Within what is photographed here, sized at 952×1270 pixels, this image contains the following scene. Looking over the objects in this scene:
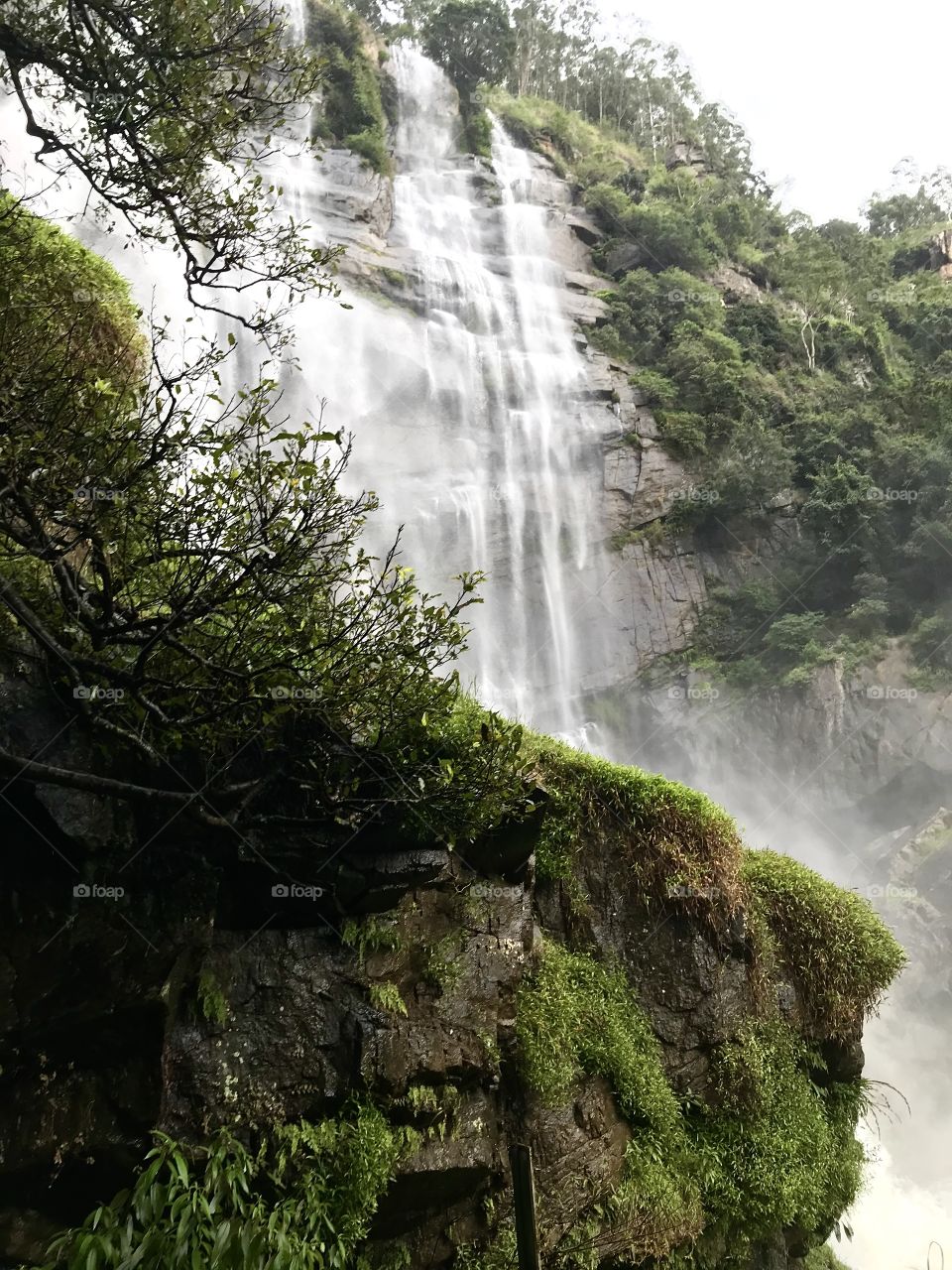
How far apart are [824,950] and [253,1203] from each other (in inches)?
191

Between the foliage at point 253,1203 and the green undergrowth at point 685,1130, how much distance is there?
4.36 feet

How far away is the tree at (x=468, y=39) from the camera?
31.5 meters

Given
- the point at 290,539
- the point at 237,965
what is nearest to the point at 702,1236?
the point at 237,965

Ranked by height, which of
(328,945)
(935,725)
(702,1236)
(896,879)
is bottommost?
(896,879)

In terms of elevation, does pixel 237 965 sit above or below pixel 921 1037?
above

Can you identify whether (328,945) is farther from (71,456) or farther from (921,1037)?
(921,1037)

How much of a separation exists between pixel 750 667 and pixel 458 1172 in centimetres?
1753

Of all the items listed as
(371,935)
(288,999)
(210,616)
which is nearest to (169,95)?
(210,616)

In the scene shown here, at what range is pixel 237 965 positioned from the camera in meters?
4.50

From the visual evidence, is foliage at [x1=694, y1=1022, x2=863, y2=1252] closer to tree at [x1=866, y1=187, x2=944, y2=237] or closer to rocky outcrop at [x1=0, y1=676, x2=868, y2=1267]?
rocky outcrop at [x1=0, y1=676, x2=868, y2=1267]

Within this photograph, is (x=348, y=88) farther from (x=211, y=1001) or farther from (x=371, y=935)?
(x=211, y=1001)

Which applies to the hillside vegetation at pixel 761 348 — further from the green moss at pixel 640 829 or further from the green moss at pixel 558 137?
the green moss at pixel 640 829

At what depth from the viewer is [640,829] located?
6.30m

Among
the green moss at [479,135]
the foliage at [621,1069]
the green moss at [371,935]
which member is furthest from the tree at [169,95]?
the green moss at [479,135]
